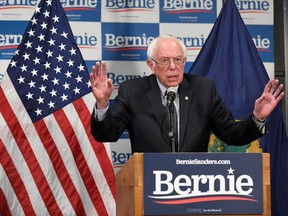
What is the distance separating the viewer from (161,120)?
330 centimetres

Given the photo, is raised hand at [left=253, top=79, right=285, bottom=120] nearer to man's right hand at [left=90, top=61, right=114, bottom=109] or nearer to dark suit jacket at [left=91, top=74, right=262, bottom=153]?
dark suit jacket at [left=91, top=74, right=262, bottom=153]

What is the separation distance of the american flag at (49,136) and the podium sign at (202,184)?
2517 millimetres

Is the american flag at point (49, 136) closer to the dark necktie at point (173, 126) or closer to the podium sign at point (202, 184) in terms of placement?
→ the dark necktie at point (173, 126)

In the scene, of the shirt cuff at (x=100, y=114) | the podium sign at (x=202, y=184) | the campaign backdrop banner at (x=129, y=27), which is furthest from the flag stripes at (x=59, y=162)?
the podium sign at (x=202, y=184)

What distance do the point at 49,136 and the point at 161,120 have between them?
191 cm

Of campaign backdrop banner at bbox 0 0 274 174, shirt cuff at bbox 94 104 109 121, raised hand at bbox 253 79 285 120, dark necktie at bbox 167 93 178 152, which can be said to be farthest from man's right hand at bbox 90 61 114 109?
campaign backdrop banner at bbox 0 0 274 174

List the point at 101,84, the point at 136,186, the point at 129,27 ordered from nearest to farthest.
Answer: the point at 136,186, the point at 101,84, the point at 129,27

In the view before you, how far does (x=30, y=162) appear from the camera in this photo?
493 centimetres

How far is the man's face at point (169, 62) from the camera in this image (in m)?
3.40

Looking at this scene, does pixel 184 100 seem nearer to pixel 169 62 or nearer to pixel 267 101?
pixel 169 62

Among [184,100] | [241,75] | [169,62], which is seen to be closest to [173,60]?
[169,62]

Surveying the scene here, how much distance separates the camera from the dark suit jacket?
128 inches

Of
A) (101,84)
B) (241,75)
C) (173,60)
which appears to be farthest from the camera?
(241,75)

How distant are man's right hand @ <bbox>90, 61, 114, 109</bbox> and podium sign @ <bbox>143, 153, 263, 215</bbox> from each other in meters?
0.54
